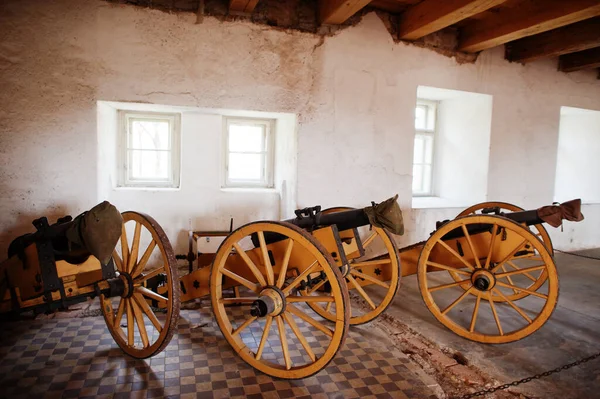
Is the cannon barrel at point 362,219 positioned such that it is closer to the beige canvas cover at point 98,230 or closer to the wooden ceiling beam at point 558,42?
the beige canvas cover at point 98,230

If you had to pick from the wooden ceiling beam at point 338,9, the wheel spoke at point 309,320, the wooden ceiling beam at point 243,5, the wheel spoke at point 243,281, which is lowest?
the wheel spoke at point 309,320

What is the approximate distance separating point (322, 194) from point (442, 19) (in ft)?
6.22

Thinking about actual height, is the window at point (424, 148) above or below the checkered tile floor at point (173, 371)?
above

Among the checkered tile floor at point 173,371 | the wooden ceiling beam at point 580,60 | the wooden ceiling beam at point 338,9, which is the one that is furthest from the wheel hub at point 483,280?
the wooden ceiling beam at point 580,60

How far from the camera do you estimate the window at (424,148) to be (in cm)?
531

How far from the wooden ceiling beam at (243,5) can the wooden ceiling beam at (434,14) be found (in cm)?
155

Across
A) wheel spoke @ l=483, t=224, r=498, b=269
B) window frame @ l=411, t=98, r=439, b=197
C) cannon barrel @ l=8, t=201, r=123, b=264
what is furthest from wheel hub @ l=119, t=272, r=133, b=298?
window frame @ l=411, t=98, r=439, b=197

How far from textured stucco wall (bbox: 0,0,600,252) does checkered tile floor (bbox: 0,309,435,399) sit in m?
1.28

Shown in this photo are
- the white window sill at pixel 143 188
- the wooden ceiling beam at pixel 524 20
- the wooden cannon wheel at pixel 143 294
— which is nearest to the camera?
the wooden cannon wheel at pixel 143 294

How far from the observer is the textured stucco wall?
10.5 ft

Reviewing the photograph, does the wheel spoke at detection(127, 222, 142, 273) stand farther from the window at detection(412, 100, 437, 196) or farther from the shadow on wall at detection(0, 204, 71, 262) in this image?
the window at detection(412, 100, 437, 196)

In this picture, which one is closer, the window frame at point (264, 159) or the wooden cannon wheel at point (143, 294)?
the wooden cannon wheel at point (143, 294)

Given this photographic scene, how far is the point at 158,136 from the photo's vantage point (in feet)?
13.5

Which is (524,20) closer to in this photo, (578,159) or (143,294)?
(578,159)
